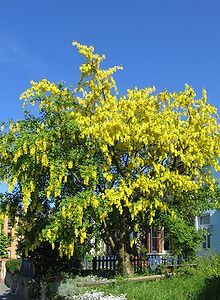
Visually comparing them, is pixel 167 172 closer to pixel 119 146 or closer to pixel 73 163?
pixel 119 146

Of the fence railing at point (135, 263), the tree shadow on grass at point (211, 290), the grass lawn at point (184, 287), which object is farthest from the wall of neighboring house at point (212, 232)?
the tree shadow on grass at point (211, 290)

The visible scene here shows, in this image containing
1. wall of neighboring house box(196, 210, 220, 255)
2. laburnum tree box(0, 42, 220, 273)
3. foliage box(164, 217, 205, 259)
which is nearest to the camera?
laburnum tree box(0, 42, 220, 273)

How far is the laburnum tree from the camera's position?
13.4 meters

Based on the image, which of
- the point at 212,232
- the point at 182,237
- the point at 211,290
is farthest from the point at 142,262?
the point at 212,232

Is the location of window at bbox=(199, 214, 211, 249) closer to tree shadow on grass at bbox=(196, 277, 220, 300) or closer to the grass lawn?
the grass lawn

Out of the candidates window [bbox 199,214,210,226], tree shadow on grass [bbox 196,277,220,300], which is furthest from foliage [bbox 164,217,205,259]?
window [bbox 199,214,210,226]

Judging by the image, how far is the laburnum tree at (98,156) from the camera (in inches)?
526

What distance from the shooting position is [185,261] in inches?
626

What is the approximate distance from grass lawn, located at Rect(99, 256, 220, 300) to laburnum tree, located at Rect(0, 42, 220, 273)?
1.95 metres

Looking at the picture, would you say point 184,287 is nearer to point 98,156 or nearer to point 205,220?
point 98,156

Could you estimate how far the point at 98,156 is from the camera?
1456cm

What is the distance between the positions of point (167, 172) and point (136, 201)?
1453 millimetres

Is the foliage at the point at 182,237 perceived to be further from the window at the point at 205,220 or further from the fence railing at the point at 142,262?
the window at the point at 205,220

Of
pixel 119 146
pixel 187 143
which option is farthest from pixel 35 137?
pixel 187 143
